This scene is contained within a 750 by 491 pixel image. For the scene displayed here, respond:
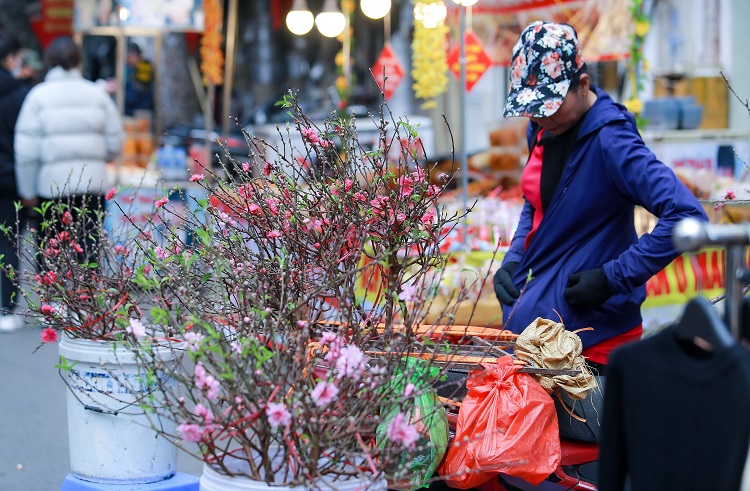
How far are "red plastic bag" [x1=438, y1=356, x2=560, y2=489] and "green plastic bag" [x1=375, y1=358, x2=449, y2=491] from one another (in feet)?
0.17

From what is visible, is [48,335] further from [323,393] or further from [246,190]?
[323,393]

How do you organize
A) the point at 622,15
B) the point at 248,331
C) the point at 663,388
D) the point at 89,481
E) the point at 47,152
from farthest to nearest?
the point at 622,15
the point at 47,152
the point at 89,481
the point at 248,331
the point at 663,388

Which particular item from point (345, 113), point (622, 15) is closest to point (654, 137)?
point (622, 15)

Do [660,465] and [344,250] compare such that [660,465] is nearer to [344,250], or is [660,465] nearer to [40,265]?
[344,250]

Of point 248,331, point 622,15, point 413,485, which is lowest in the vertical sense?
point 413,485

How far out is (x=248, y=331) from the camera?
2697mm

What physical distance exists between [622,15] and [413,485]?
244 inches

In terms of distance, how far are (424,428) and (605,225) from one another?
1193 mm

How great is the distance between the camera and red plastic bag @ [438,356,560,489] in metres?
2.95

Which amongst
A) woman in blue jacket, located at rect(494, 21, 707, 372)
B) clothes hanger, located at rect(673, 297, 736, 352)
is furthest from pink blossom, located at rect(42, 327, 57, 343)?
clothes hanger, located at rect(673, 297, 736, 352)

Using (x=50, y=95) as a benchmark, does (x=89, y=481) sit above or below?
below

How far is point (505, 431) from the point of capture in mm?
2984

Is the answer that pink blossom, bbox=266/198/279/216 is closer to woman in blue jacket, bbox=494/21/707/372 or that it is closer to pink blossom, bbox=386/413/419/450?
woman in blue jacket, bbox=494/21/707/372

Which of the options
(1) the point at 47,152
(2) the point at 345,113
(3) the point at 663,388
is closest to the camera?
(3) the point at 663,388
